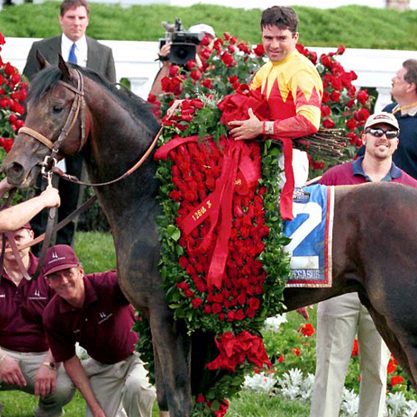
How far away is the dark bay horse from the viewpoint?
19.4 ft

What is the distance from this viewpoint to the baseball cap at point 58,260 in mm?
6695

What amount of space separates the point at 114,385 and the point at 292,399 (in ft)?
4.13

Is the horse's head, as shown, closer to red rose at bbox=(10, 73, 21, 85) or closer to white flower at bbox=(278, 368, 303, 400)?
white flower at bbox=(278, 368, 303, 400)

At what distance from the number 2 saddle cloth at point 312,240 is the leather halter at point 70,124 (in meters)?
1.16

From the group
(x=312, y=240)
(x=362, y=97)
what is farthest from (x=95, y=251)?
(x=312, y=240)

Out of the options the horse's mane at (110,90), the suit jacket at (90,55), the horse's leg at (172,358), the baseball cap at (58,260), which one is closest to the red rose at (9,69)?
the suit jacket at (90,55)

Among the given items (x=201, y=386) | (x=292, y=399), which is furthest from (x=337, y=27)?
(x=201, y=386)

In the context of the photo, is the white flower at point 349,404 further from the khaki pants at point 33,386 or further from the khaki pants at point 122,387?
the khaki pants at point 33,386

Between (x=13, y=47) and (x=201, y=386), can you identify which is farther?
(x=13, y=47)

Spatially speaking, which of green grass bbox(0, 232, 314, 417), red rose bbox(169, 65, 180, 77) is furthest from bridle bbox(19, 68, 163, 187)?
red rose bbox(169, 65, 180, 77)

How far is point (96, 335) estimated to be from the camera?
6.90m

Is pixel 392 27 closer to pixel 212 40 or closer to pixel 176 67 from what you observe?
pixel 212 40

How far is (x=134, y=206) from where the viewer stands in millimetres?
6145

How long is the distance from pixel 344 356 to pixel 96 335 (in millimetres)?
1421
